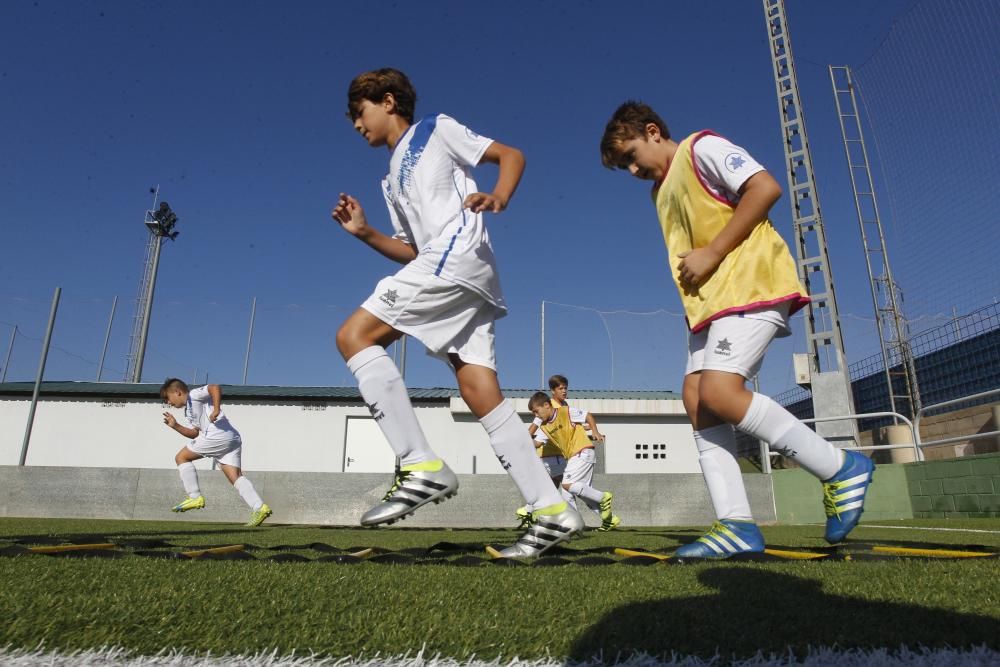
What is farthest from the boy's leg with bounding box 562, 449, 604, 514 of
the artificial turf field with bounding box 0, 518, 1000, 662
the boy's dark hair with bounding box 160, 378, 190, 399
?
the artificial turf field with bounding box 0, 518, 1000, 662

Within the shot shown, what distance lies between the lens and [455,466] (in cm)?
1920

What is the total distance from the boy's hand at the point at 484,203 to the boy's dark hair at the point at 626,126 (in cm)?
70

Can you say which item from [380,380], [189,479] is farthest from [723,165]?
[189,479]

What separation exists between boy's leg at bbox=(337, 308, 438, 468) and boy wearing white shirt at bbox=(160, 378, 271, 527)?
20.3 feet

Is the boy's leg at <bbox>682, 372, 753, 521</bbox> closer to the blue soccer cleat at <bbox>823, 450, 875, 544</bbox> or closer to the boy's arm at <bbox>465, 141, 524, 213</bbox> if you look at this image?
the blue soccer cleat at <bbox>823, 450, 875, 544</bbox>


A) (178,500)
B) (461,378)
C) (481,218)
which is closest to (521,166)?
(481,218)

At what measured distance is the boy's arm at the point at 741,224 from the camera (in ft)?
8.71

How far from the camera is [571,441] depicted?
8.87 metres

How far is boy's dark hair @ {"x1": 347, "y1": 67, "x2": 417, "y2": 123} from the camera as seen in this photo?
3180 mm

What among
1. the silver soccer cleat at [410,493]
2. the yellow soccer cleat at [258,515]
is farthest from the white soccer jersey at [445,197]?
the yellow soccer cleat at [258,515]

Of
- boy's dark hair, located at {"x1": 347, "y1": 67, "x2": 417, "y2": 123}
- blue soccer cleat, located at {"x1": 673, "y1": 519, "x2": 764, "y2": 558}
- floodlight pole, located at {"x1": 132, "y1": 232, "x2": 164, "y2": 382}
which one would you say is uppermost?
floodlight pole, located at {"x1": 132, "y1": 232, "x2": 164, "y2": 382}

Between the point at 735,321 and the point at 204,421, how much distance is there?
26.8 ft

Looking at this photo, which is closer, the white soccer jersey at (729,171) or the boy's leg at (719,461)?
the white soccer jersey at (729,171)

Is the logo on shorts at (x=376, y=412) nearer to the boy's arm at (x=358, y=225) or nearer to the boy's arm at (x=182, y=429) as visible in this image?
the boy's arm at (x=358, y=225)
